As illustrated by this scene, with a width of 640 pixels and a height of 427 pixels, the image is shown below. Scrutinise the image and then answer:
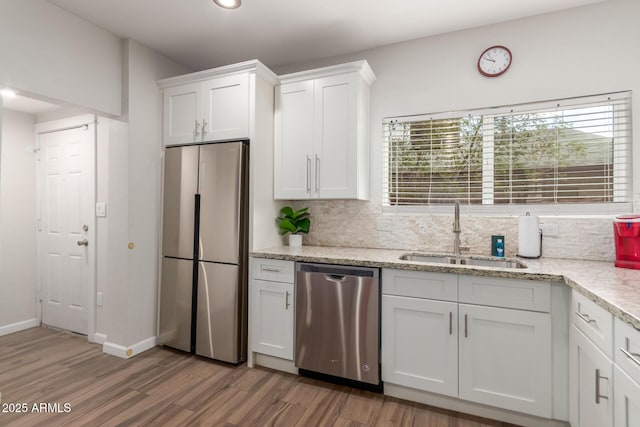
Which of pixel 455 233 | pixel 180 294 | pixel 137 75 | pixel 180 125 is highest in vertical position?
pixel 137 75

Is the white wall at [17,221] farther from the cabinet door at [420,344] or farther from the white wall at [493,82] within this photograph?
the cabinet door at [420,344]

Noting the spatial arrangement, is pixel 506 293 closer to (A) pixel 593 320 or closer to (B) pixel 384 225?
(A) pixel 593 320

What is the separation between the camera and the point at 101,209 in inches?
113

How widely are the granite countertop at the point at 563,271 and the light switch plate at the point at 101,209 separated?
4.70 feet

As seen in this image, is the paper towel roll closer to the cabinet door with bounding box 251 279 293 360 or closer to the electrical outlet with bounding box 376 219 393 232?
the electrical outlet with bounding box 376 219 393 232

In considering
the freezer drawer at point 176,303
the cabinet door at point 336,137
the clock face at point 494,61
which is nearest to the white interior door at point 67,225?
the freezer drawer at point 176,303

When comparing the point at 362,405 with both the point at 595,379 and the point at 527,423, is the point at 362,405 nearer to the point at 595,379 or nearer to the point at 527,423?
the point at 527,423

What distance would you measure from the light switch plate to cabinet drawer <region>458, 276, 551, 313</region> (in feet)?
9.58

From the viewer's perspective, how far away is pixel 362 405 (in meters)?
2.06

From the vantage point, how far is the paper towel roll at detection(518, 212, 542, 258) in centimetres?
220

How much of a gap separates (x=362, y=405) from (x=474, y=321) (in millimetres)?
882

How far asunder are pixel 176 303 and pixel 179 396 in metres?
0.85

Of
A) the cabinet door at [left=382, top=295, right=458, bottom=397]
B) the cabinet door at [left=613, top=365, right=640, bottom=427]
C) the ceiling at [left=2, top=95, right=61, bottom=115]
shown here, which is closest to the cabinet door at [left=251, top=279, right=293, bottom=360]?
the cabinet door at [left=382, top=295, right=458, bottom=397]

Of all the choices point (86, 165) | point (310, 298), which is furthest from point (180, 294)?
point (86, 165)
